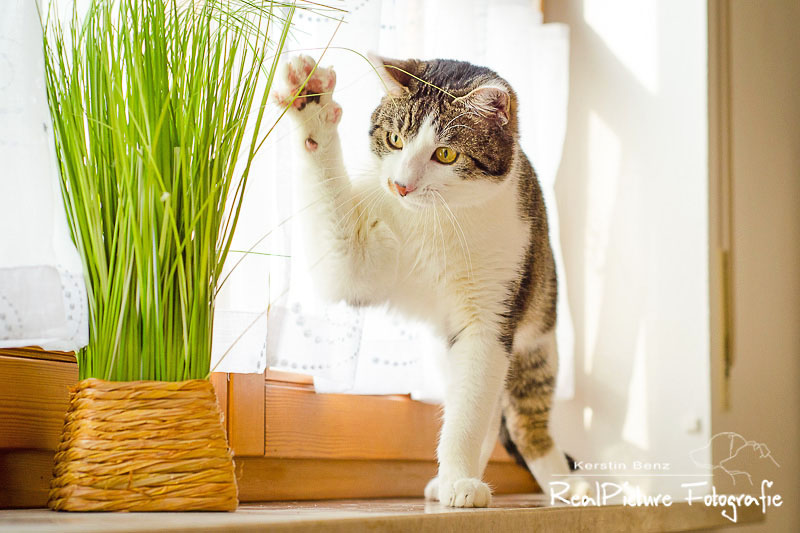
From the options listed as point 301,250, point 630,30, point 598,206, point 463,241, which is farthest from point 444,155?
point 630,30

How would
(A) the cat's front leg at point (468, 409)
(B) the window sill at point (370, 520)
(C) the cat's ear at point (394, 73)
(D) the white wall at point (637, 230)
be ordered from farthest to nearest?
(D) the white wall at point (637, 230) → (C) the cat's ear at point (394, 73) → (A) the cat's front leg at point (468, 409) → (B) the window sill at point (370, 520)

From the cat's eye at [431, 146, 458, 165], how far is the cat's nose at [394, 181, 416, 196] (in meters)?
0.07

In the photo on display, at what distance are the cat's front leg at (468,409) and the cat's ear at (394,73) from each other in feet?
1.23

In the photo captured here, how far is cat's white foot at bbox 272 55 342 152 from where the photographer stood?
97 centimetres

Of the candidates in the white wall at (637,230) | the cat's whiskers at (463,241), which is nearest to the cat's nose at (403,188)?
the cat's whiskers at (463,241)

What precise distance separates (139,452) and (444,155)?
1.89 feet

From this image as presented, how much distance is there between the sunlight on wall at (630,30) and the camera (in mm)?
1838

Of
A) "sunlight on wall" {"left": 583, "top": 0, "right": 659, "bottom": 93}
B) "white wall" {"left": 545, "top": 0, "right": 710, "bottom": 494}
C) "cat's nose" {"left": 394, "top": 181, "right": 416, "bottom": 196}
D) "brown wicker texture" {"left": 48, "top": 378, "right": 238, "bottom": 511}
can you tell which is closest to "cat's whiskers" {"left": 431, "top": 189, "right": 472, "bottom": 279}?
"cat's nose" {"left": 394, "top": 181, "right": 416, "bottom": 196}

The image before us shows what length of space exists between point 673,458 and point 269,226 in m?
1.16

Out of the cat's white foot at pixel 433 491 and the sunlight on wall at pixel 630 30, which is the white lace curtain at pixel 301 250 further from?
the sunlight on wall at pixel 630 30

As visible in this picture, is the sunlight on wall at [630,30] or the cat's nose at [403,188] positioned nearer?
the cat's nose at [403,188]

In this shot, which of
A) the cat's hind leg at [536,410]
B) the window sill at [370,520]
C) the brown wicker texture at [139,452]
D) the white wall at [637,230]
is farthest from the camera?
the white wall at [637,230]

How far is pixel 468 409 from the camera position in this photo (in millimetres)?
1060

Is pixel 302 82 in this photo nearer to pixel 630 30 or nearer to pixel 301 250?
pixel 301 250
